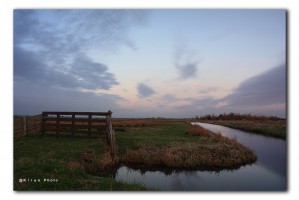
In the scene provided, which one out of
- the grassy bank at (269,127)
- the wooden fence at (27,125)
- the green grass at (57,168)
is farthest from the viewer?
the wooden fence at (27,125)

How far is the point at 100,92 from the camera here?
12352mm

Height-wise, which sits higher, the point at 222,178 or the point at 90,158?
the point at 90,158

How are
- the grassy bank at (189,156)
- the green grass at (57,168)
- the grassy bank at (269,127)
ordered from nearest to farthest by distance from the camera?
the green grass at (57,168)
the grassy bank at (269,127)
the grassy bank at (189,156)

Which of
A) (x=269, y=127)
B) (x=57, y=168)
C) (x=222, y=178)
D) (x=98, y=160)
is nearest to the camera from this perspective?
(x=57, y=168)

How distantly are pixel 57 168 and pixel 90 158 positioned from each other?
3.06 meters

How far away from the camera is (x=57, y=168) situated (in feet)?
31.3

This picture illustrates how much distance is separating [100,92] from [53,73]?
2225 millimetres

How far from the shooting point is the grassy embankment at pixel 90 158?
8711mm

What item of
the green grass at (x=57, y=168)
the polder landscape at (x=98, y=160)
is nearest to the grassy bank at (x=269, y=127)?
the polder landscape at (x=98, y=160)

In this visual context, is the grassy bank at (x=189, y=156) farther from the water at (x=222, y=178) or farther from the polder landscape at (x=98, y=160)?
the water at (x=222, y=178)

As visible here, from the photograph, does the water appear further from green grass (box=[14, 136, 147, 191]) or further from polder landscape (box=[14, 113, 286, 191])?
green grass (box=[14, 136, 147, 191])

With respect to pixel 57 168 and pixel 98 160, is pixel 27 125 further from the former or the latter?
pixel 57 168

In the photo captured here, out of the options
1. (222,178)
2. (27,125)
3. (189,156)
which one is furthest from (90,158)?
(27,125)
